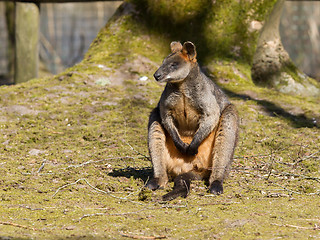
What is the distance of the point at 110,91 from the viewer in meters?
8.78

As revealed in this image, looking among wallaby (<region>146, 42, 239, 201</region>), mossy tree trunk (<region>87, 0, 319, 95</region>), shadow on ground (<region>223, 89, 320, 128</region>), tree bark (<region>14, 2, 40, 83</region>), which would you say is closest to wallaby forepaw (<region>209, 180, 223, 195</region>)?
wallaby (<region>146, 42, 239, 201</region>)

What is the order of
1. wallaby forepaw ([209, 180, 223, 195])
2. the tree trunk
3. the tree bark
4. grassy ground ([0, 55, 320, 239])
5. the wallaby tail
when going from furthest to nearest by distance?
the tree bark
the tree trunk
wallaby forepaw ([209, 180, 223, 195])
the wallaby tail
grassy ground ([0, 55, 320, 239])

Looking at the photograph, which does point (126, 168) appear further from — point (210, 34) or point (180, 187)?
point (210, 34)

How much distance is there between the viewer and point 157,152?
211 inches

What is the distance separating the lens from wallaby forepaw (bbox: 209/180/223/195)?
196 inches

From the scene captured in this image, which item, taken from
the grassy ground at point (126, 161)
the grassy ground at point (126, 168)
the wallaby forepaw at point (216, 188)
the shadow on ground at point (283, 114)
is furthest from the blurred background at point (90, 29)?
the wallaby forepaw at point (216, 188)

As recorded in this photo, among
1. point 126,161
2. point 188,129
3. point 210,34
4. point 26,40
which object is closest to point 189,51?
point 188,129

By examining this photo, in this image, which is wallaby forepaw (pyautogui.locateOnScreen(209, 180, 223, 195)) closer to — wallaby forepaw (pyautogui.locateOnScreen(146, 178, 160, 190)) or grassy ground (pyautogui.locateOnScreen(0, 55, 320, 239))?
grassy ground (pyautogui.locateOnScreen(0, 55, 320, 239))

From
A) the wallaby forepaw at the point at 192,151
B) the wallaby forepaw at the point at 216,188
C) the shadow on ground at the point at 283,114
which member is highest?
the wallaby forepaw at the point at 192,151

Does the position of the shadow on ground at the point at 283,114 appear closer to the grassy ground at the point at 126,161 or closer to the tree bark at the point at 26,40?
the grassy ground at the point at 126,161

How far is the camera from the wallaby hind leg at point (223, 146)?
5277 mm

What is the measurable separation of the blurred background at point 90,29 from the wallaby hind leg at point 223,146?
16004mm

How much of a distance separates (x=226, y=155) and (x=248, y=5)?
198 inches

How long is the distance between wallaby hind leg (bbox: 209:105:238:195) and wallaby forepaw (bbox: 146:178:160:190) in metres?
0.58
